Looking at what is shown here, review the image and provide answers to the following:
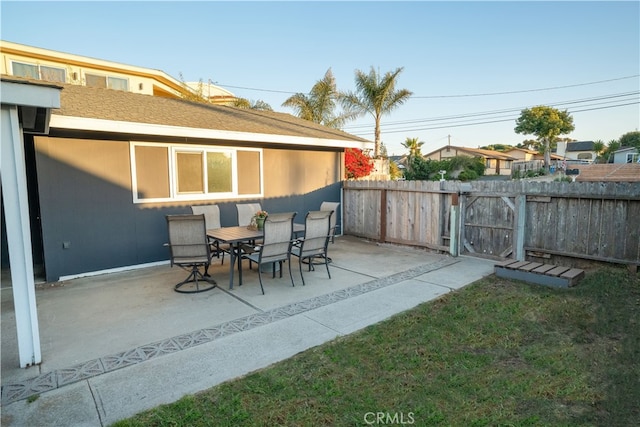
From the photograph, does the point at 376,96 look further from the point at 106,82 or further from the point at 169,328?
the point at 169,328

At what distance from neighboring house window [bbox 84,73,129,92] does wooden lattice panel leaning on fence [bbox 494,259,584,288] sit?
17.3 metres

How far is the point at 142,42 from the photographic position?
15102 mm

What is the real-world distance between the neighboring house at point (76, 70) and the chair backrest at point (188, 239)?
12567mm

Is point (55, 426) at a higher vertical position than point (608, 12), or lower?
lower

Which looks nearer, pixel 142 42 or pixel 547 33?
pixel 547 33

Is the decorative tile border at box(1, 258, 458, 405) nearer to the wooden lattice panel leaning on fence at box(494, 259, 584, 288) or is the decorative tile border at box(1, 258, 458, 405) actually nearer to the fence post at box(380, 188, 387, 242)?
the wooden lattice panel leaning on fence at box(494, 259, 584, 288)

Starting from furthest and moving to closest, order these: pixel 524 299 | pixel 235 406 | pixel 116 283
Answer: pixel 116 283, pixel 524 299, pixel 235 406

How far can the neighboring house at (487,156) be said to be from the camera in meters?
43.5

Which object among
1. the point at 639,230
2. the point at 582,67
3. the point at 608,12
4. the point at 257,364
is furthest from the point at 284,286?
the point at 582,67

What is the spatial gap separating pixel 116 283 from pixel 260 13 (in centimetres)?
1002

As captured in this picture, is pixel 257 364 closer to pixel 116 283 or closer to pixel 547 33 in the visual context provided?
pixel 116 283

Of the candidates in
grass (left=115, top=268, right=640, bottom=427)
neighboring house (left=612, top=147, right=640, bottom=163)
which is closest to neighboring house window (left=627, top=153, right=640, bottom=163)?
neighboring house (left=612, top=147, right=640, bottom=163)

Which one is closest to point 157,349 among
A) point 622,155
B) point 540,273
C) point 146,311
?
point 146,311

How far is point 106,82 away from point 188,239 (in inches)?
606
